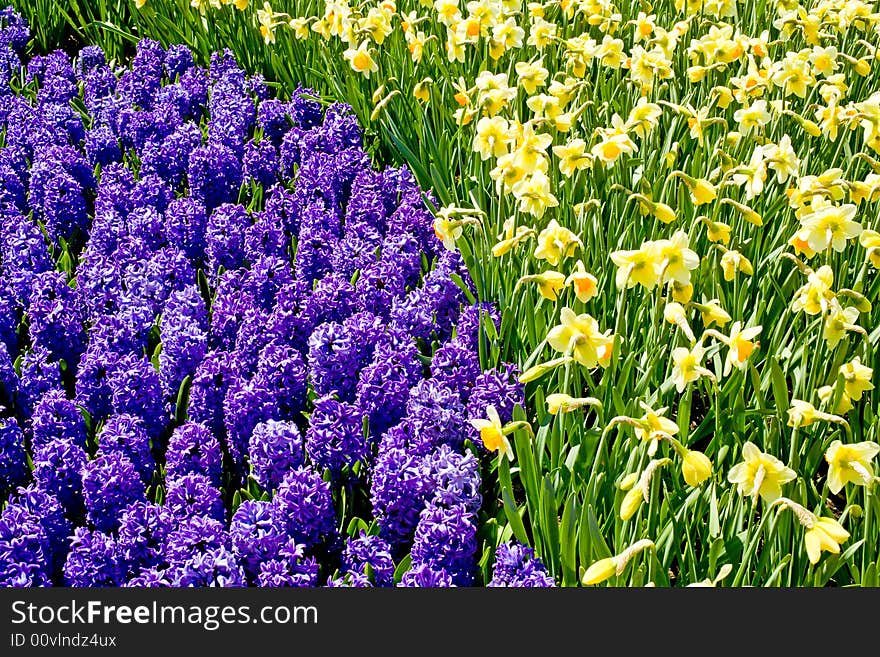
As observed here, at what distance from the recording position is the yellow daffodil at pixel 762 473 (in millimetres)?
1646

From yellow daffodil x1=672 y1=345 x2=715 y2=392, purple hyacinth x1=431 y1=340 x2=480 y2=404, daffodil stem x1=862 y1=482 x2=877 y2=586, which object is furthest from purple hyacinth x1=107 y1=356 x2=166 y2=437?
daffodil stem x1=862 y1=482 x2=877 y2=586

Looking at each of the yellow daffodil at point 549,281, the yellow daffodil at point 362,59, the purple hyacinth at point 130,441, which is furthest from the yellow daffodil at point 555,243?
the yellow daffodil at point 362,59

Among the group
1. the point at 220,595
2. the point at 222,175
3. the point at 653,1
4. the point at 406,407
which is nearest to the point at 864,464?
the point at 406,407

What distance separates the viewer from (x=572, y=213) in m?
3.01

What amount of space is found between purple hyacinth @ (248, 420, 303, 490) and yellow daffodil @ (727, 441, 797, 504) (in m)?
0.99

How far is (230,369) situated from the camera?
2422 millimetres

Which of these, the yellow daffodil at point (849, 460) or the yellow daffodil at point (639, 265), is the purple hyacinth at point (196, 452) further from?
the yellow daffodil at point (849, 460)

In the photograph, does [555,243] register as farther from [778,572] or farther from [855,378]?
[778,572]

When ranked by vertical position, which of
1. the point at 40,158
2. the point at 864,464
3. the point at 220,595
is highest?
the point at 40,158

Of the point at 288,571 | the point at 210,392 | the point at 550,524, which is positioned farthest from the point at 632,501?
the point at 210,392

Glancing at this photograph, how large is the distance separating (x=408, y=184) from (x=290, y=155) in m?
0.62

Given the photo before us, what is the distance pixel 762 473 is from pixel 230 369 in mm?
1387

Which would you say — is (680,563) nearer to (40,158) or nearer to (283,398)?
(283,398)

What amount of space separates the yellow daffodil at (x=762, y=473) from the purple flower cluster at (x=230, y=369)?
0.58 m
